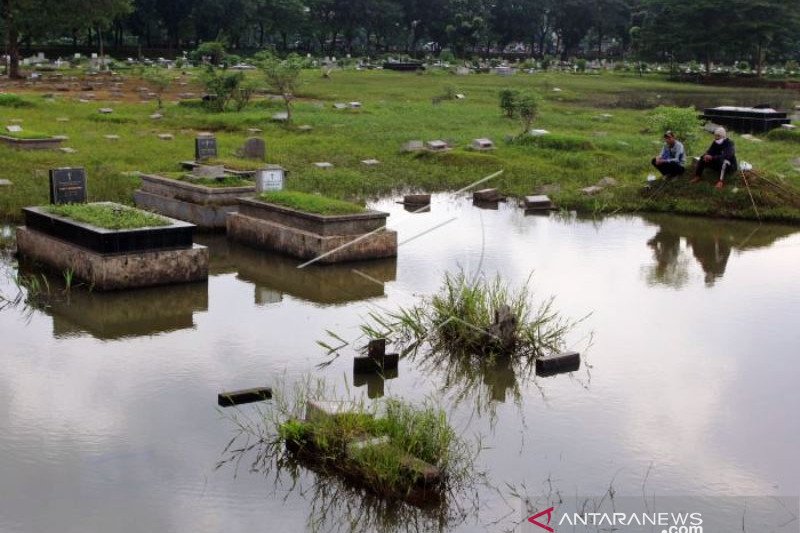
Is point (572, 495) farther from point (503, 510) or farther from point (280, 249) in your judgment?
point (280, 249)

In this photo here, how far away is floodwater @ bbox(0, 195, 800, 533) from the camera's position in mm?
6996

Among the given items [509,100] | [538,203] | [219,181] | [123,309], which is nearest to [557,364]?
[123,309]

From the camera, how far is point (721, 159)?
1906 cm

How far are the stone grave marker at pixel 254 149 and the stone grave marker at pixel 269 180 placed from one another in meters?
5.23

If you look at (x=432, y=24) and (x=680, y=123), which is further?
(x=432, y=24)

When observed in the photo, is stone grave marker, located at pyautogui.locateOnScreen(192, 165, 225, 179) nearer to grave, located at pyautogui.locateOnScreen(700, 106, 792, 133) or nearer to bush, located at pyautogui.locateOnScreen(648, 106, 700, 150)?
bush, located at pyautogui.locateOnScreen(648, 106, 700, 150)

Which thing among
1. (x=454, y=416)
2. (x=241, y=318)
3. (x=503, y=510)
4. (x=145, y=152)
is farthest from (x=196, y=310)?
(x=145, y=152)

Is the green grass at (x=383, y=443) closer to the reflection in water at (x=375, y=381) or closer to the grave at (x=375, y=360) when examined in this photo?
the reflection in water at (x=375, y=381)

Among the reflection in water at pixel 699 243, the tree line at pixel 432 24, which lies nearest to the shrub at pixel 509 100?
the reflection in water at pixel 699 243

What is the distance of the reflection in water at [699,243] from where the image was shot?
47.0 feet

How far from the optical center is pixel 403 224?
17.2 meters

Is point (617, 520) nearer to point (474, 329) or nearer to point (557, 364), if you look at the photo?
point (557, 364)

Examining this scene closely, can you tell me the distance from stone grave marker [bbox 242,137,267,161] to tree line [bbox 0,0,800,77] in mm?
26066

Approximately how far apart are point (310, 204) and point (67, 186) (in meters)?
3.44
